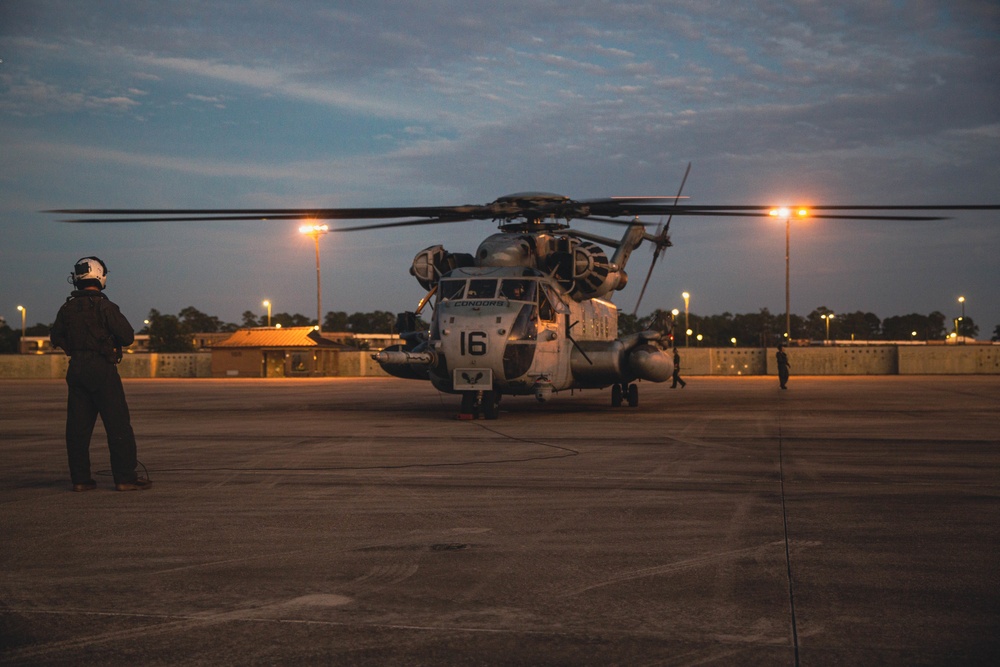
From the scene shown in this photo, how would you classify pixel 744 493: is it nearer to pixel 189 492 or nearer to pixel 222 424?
pixel 189 492

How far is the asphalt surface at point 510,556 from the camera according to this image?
4102 millimetres

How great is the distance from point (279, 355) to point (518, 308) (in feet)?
143

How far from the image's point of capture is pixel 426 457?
11.6 m

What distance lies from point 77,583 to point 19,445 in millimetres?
9518

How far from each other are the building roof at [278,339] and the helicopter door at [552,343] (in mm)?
39658

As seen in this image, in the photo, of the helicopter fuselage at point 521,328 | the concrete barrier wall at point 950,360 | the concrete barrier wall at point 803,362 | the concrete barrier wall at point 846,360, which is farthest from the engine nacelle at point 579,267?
the concrete barrier wall at point 950,360

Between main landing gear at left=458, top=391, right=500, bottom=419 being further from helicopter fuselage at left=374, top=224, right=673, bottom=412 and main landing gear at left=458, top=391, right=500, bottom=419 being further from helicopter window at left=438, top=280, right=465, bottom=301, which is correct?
helicopter window at left=438, top=280, right=465, bottom=301

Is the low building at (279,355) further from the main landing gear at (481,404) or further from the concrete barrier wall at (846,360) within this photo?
the main landing gear at (481,404)

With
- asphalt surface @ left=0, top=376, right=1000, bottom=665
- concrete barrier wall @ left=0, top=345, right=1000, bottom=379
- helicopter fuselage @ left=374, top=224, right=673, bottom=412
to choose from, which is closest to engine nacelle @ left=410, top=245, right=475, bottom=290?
helicopter fuselage @ left=374, top=224, right=673, bottom=412

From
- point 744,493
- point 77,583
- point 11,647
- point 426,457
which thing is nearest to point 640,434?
point 426,457

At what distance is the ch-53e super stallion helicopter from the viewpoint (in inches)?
700

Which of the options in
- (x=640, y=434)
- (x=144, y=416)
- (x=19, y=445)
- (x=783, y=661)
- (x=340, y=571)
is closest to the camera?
(x=783, y=661)

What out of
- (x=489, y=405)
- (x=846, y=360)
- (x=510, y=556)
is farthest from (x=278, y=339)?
(x=510, y=556)

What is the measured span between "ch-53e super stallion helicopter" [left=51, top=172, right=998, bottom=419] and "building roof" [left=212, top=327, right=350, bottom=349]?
37.3m
